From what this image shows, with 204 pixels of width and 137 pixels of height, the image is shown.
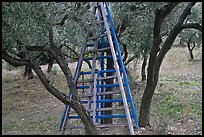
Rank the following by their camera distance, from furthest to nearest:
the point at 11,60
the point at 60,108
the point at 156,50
Result: the point at 60,108
the point at 156,50
the point at 11,60

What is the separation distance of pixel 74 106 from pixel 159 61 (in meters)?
2.65

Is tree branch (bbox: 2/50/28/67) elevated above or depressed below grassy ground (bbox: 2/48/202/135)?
above

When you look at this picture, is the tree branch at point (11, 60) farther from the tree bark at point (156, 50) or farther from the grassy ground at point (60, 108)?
the tree bark at point (156, 50)

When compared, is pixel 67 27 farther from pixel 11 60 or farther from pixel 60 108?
pixel 60 108

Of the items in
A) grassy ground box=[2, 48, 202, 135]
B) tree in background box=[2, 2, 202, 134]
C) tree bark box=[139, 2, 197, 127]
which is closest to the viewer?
tree in background box=[2, 2, 202, 134]

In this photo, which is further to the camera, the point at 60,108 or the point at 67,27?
the point at 60,108

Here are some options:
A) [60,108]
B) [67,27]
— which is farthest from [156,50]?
[60,108]

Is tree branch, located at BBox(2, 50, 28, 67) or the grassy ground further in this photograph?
the grassy ground

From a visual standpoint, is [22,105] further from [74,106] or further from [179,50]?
[179,50]

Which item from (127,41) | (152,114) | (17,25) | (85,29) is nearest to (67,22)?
(85,29)

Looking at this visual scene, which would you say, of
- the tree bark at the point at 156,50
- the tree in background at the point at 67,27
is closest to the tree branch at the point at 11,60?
the tree in background at the point at 67,27

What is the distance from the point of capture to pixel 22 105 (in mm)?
14102

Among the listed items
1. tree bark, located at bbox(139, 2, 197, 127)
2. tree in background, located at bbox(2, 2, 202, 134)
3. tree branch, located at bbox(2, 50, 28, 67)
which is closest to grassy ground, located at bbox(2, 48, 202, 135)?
tree bark, located at bbox(139, 2, 197, 127)

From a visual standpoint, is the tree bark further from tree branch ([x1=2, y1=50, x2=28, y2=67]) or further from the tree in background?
tree branch ([x1=2, y1=50, x2=28, y2=67])
